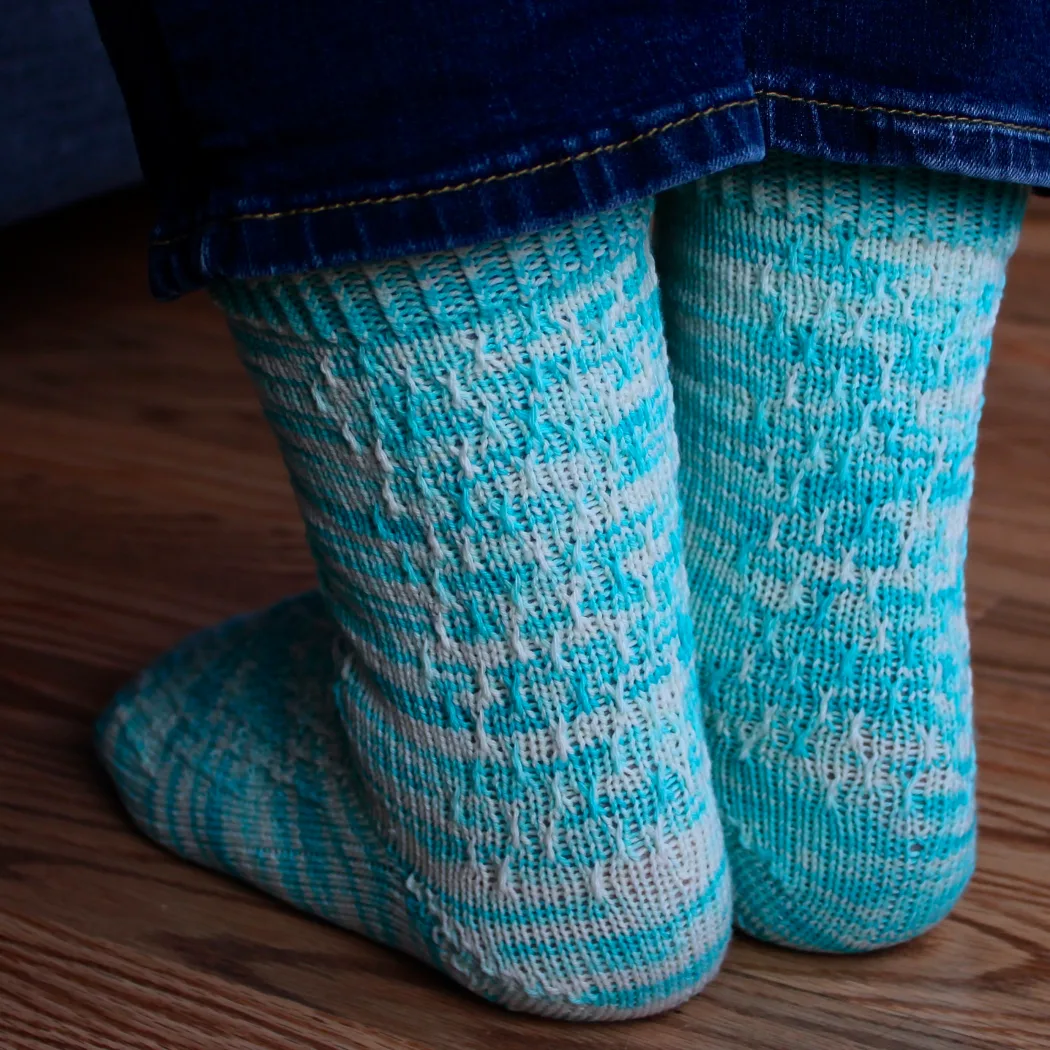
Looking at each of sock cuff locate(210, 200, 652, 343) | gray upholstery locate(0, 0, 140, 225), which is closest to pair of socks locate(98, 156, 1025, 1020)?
sock cuff locate(210, 200, 652, 343)

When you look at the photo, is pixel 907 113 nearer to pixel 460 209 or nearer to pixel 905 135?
pixel 905 135

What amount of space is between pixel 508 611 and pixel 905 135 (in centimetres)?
21

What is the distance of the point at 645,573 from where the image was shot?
1.74 ft

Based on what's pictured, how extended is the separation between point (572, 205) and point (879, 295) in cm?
15

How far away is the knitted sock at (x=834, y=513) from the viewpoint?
21.3 inches

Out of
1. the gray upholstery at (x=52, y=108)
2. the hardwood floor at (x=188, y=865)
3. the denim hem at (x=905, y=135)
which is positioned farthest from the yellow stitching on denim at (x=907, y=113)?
the gray upholstery at (x=52, y=108)

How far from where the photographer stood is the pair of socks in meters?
0.50

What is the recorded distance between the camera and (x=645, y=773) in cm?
55

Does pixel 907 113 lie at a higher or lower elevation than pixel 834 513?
higher

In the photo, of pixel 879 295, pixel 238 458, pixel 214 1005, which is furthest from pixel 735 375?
pixel 238 458

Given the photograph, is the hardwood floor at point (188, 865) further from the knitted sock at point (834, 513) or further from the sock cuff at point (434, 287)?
the sock cuff at point (434, 287)

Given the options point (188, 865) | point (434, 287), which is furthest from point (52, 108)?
point (434, 287)

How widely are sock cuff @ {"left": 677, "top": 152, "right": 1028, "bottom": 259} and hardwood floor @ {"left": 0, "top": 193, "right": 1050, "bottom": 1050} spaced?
309 mm

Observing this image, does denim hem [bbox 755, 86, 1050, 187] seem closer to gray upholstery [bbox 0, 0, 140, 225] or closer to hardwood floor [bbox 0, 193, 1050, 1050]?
hardwood floor [bbox 0, 193, 1050, 1050]
